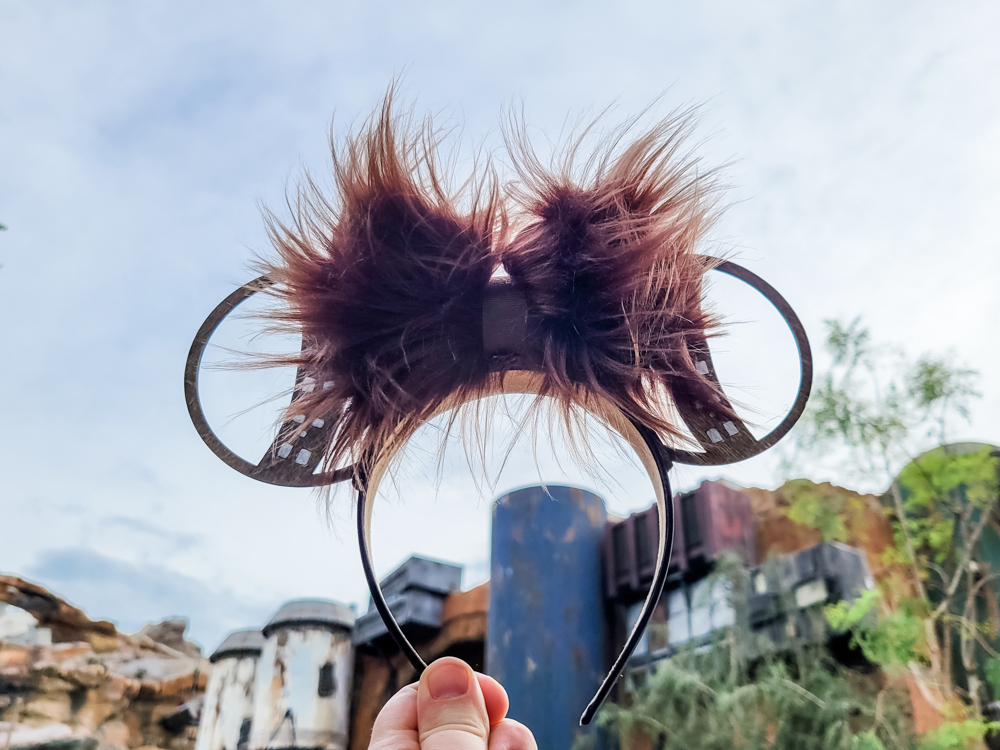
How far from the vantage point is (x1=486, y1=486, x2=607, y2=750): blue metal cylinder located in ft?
8.37

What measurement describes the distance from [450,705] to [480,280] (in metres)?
0.24

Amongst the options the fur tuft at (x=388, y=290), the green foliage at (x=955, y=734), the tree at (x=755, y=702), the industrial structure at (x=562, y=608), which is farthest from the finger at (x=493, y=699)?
the green foliage at (x=955, y=734)

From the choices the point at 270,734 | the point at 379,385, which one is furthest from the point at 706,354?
the point at 270,734

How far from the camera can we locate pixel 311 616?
3412mm

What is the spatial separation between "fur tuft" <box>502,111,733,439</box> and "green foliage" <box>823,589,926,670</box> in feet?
6.36

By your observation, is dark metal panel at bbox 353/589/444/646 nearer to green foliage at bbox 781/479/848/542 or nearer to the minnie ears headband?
green foliage at bbox 781/479/848/542

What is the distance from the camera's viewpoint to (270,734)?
3.17m

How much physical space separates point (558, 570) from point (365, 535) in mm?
2364

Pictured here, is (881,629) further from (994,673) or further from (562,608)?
(562,608)

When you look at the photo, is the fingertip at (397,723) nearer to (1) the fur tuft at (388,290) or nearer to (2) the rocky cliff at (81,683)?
(1) the fur tuft at (388,290)

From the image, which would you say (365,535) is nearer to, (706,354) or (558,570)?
(706,354)

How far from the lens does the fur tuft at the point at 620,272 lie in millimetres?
441

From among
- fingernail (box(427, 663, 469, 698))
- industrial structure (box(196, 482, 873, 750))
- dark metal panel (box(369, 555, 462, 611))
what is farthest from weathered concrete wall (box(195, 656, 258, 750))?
fingernail (box(427, 663, 469, 698))

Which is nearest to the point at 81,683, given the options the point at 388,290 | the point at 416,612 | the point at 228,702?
the point at 228,702
